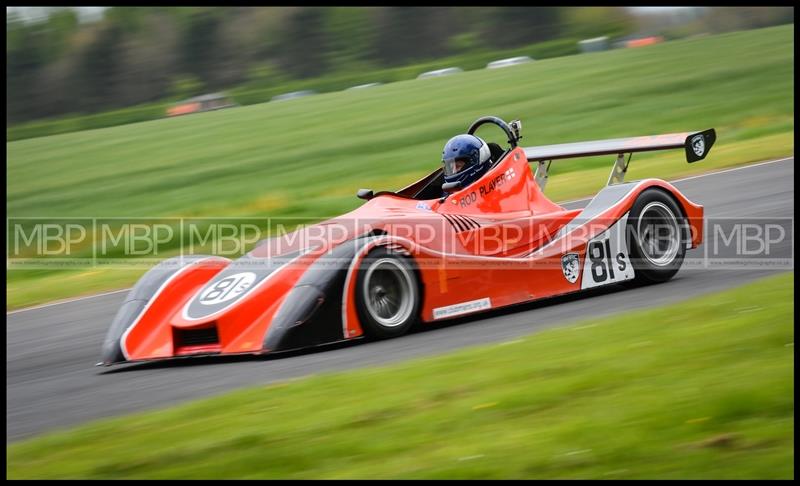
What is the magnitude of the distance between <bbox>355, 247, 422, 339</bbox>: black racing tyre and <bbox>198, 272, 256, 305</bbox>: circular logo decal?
868 mm

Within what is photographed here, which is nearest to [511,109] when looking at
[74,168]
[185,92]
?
[74,168]

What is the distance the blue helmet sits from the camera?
8.91m

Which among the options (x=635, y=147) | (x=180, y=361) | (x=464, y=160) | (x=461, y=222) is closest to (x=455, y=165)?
(x=464, y=160)

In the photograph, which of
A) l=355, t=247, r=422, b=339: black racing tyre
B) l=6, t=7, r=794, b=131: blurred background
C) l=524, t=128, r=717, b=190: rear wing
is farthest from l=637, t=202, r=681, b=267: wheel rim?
l=6, t=7, r=794, b=131: blurred background

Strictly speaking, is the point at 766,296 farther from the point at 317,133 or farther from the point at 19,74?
the point at 19,74

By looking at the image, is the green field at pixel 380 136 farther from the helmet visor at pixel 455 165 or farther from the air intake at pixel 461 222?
the air intake at pixel 461 222

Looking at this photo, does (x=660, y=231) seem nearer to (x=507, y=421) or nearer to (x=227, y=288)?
(x=227, y=288)

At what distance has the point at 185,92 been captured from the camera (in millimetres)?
37375

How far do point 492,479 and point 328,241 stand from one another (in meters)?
3.95

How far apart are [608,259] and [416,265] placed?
6.75ft

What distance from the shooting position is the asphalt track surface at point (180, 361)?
6.55m

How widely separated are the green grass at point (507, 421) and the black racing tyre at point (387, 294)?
40.2 inches

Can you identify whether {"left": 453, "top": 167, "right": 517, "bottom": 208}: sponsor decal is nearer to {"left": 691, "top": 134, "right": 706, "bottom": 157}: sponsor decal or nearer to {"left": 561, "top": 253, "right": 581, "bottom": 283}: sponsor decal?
{"left": 561, "top": 253, "right": 581, "bottom": 283}: sponsor decal

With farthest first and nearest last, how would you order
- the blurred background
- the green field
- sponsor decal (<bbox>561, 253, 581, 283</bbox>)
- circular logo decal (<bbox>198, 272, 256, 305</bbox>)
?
the blurred background, the green field, sponsor decal (<bbox>561, 253, 581, 283</bbox>), circular logo decal (<bbox>198, 272, 256, 305</bbox>)
